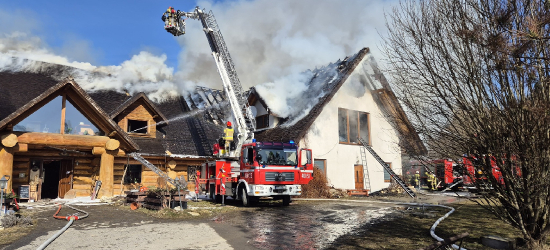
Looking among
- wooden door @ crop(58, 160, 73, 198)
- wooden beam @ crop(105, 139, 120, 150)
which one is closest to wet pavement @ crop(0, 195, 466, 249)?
wooden beam @ crop(105, 139, 120, 150)

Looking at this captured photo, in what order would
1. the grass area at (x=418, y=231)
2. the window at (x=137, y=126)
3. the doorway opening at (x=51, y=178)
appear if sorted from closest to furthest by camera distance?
1. the grass area at (x=418, y=231)
2. the doorway opening at (x=51, y=178)
3. the window at (x=137, y=126)

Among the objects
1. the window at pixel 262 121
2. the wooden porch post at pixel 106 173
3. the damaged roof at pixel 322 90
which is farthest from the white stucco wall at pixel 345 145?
the wooden porch post at pixel 106 173

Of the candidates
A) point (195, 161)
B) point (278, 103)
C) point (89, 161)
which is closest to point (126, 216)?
point (89, 161)

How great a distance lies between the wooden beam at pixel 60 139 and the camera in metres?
14.3

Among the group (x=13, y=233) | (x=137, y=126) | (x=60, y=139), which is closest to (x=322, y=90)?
(x=137, y=126)

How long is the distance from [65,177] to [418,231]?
15211mm

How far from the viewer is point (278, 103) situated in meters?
20.8

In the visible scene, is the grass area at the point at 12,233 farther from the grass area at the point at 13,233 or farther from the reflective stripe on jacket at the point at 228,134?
the reflective stripe on jacket at the point at 228,134

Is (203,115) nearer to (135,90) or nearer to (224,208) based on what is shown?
(135,90)

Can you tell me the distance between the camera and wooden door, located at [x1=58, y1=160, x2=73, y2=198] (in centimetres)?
1673

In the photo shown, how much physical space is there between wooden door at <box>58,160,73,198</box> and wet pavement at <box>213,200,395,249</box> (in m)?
9.56

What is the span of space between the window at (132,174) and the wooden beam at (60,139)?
285 cm

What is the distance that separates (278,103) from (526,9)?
15.9 metres

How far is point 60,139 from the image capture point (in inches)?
587
